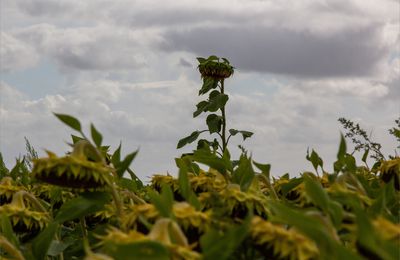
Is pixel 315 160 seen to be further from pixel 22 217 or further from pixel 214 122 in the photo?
pixel 214 122

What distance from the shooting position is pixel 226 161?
10.2 feet

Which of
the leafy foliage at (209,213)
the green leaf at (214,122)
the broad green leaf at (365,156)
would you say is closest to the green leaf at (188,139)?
the green leaf at (214,122)

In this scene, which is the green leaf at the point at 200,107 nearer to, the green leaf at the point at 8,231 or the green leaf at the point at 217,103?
the green leaf at the point at 217,103

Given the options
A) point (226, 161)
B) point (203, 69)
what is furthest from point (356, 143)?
point (226, 161)

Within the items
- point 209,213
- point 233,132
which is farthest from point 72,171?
point 233,132

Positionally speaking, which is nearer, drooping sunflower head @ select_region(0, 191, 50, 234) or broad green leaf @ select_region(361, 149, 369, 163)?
drooping sunflower head @ select_region(0, 191, 50, 234)

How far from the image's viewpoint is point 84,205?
107 inches

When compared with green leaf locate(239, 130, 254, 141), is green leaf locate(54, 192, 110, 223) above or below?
below

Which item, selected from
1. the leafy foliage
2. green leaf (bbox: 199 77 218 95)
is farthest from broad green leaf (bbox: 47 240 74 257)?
green leaf (bbox: 199 77 218 95)

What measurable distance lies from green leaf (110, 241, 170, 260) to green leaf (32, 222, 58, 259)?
103 cm

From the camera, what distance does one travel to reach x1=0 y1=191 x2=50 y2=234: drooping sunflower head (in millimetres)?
2941

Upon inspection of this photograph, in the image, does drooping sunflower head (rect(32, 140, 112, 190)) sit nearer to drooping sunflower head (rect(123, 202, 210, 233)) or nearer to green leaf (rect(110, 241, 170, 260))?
drooping sunflower head (rect(123, 202, 210, 233))

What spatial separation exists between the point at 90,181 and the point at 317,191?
80cm

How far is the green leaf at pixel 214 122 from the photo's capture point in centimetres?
728
